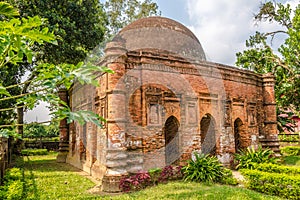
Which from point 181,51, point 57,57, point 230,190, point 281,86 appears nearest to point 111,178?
point 230,190

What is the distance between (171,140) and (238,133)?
3.67 metres

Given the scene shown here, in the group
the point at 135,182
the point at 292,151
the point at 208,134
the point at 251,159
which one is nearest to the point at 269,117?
the point at 251,159

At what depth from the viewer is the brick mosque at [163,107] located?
25.3 feet

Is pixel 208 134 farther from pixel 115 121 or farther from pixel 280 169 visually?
pixel 115 121

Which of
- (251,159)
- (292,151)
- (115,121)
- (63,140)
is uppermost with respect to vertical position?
(115,121)

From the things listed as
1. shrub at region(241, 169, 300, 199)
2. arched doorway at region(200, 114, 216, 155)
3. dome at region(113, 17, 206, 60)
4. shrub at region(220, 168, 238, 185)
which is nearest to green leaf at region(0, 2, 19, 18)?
shrub at region(241, 169, 300, 199)

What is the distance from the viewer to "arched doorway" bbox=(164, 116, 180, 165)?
29.5 ft

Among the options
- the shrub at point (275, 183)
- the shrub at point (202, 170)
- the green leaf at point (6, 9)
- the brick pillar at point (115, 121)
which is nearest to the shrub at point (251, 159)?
the shrub at point (202, 170)

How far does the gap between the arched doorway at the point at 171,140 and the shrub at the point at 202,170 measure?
0.78m

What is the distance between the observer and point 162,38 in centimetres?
1120

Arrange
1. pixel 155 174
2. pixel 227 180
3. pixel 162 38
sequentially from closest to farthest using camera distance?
pixel 155 174 < pixel 227 180 < pixel 162 38

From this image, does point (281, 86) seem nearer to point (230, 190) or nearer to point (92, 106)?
point (230, 190)

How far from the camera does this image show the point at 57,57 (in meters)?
13.1

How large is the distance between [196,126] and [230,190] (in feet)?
9.74
